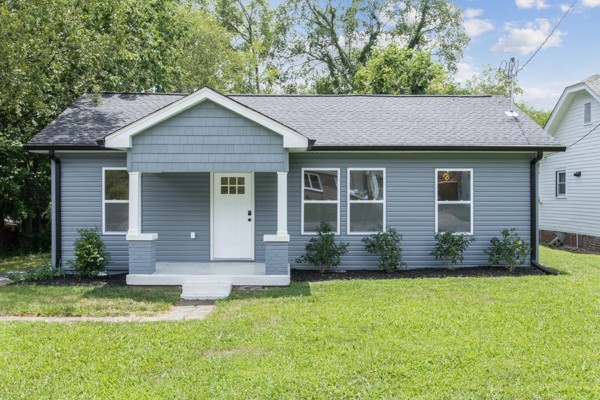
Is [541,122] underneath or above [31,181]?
above

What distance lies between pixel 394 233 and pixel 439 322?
13.8 feet

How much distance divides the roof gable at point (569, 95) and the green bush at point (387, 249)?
9.20 meters

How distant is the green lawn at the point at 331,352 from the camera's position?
3.91 metres

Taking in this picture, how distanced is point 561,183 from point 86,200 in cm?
1592

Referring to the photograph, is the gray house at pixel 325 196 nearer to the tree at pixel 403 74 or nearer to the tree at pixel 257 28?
the tree at pixel 403 74

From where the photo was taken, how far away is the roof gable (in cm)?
1458

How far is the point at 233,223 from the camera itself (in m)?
10.1

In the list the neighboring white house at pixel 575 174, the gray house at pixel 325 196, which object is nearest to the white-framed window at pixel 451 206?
the gray house at pixel 325 196

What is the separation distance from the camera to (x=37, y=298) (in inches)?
295

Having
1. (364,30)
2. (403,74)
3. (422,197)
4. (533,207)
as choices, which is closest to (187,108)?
(422,197)

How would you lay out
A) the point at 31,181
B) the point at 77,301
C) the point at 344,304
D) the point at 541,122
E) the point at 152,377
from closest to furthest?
the point at 152,377 < the point at 344,304 < the point at 77,301 < the point at 31,181 < the point at 541,122

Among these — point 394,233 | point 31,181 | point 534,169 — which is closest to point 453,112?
point 534,169

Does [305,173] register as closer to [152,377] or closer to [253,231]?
[253,231]

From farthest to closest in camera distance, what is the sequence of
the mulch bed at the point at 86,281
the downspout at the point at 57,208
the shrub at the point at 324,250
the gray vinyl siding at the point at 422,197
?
the gray vinyl siding at the point at 422,197 → the downspout at the point at 57,208 → the shrub at the point at 324,250 → the mulch bed at the point at 86,281
